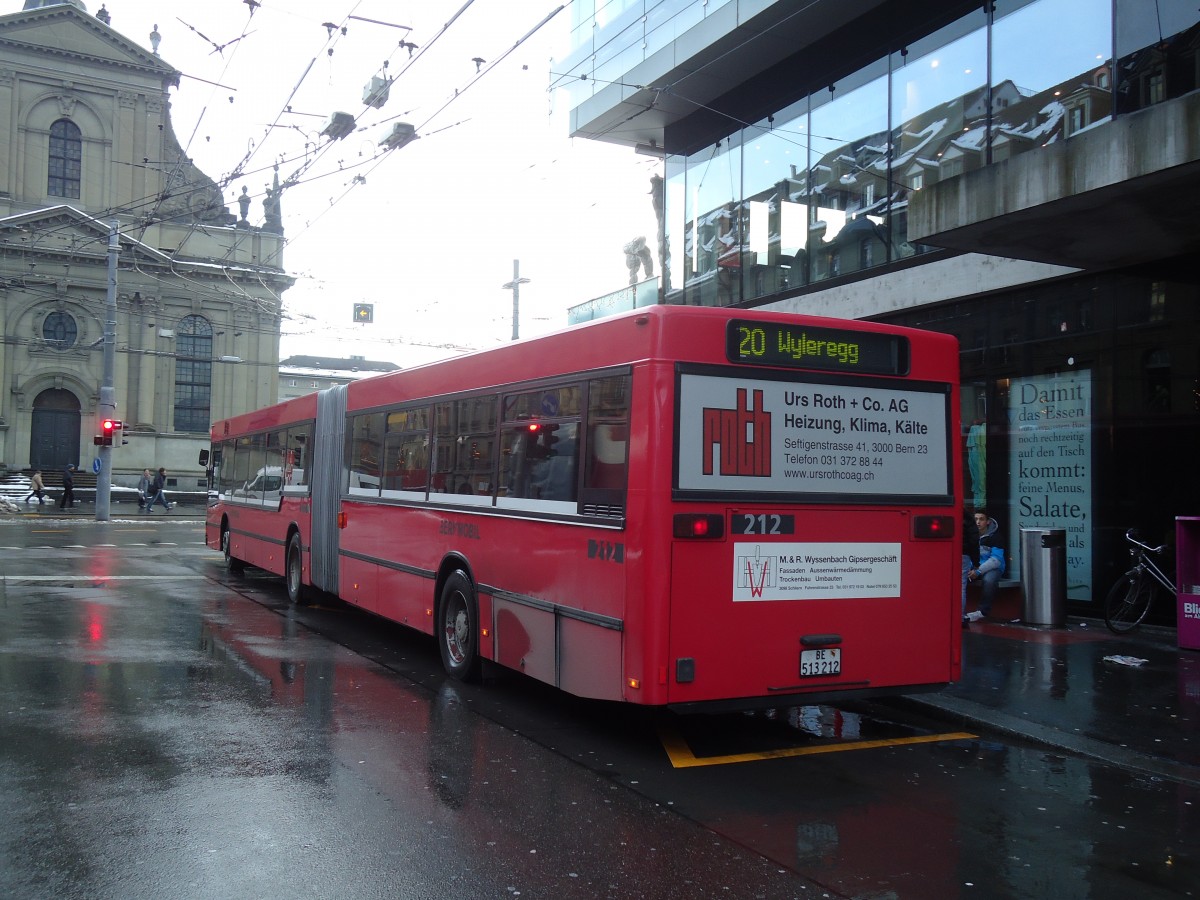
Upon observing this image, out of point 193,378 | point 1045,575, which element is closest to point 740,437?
point 1045,575

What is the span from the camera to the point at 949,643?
7492 millimetres

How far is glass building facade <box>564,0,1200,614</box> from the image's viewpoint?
38.4ft

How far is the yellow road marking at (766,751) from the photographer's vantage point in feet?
22.4

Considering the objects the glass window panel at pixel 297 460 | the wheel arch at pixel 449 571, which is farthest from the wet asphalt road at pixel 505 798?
the glass window panel at pixel 297 460

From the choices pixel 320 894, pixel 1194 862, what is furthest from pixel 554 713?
pixel 1194 862

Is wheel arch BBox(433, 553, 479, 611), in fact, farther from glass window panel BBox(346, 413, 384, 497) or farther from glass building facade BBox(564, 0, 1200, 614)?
glass building facade BBox(564, 0, 1200, 614)

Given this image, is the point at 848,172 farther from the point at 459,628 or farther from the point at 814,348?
the point at 459,628

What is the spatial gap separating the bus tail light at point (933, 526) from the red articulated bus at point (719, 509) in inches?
0.7

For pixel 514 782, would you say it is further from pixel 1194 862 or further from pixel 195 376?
Answer: pixel 195 376

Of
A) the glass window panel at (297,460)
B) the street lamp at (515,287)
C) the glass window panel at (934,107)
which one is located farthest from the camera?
the street lamp at (515,287)

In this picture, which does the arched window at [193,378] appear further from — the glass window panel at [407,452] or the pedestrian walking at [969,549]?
the pedestrian walking at [969,549]

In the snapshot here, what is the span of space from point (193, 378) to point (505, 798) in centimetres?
5620

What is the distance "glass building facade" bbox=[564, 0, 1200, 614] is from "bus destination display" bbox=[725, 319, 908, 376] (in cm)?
429

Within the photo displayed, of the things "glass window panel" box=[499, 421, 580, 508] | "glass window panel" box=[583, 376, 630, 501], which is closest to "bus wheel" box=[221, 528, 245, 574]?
"glass window panel" box=[499, 421, 580, 508]
